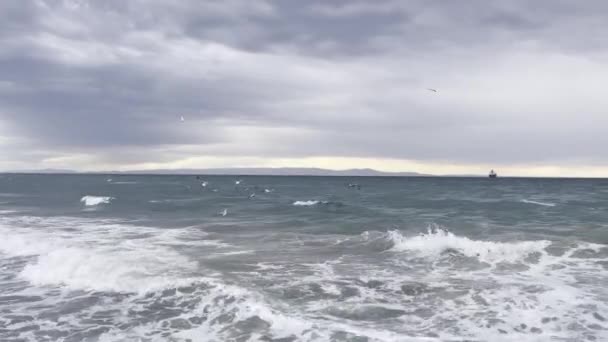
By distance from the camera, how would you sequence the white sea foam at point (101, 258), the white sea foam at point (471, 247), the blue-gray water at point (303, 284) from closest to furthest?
the blue-gray water at point (303, 284) → the white sea foam at point (101, 258) → the white sea foam at point (471, 247)

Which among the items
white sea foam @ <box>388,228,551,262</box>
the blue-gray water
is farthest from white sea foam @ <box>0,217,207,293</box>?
white sea foam @ <box>388,228,551,262</box>

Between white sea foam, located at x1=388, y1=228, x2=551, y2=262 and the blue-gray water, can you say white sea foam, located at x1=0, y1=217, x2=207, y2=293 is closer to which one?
the blue-gray water

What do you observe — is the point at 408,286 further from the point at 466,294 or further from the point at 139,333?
the point at 139,333

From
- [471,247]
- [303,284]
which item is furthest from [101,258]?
[471,247]

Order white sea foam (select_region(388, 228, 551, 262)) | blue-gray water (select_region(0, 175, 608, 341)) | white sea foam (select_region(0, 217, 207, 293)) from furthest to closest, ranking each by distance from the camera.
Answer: white sea foam (select_region(388, 228, 551, 262)) → white sea foam (select_region(0, 217, 207, 293)) → blue-gray water (select_region(0, 175, 608, 341))

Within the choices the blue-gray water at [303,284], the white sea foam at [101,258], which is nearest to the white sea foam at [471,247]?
the blue-gray water at [303,284]

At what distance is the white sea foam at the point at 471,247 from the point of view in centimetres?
2066

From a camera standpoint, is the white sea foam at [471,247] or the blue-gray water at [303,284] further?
the white sea foam at [471,247]

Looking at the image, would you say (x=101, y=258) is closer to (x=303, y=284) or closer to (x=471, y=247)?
(x=303, y=284)

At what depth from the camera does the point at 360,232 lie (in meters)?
28.6

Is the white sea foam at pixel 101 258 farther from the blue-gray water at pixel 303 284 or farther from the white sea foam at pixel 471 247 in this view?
the white sea foam at pixel 471 247

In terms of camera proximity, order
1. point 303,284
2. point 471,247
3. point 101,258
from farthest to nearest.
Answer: point 471,247 < point 101,258 < point 303,284

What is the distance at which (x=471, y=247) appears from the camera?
72.5 ft

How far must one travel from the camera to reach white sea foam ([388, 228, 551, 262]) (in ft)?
67.8
